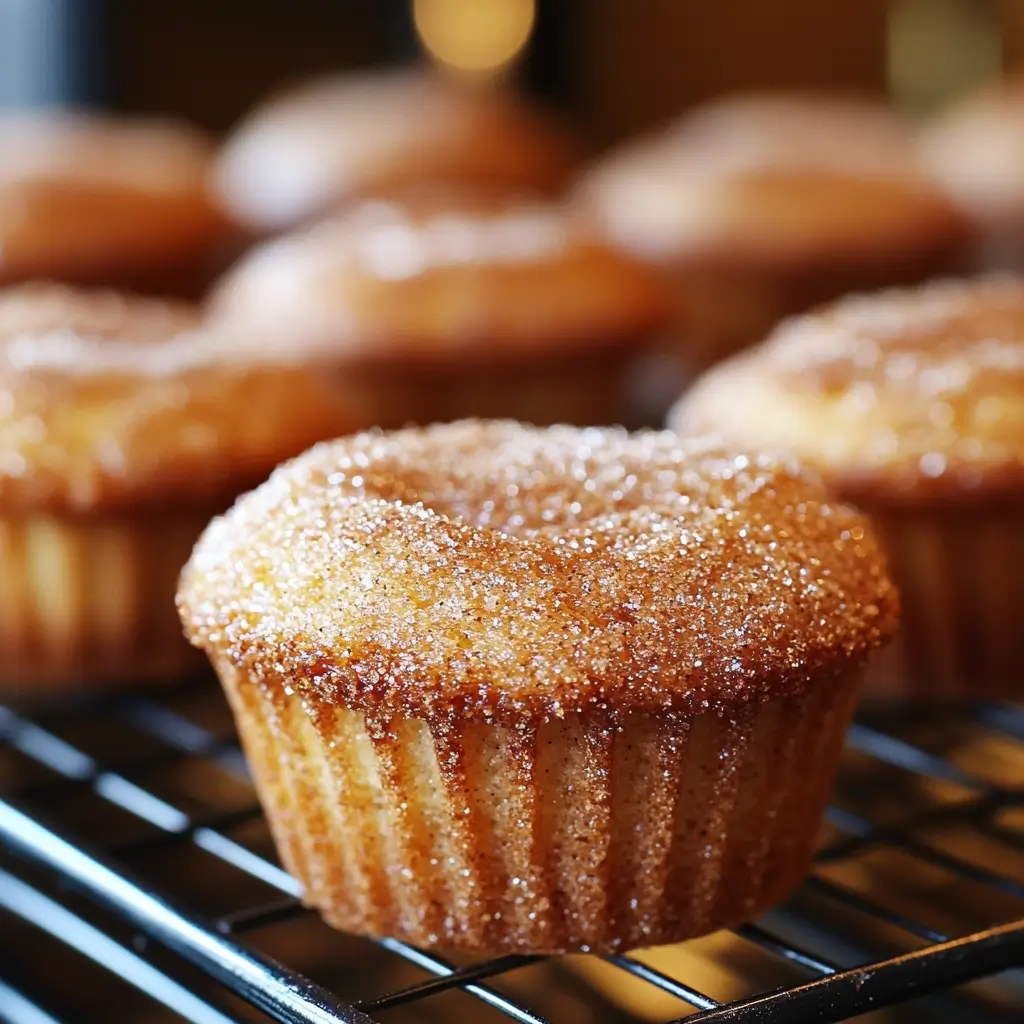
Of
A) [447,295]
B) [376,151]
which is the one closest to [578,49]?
[376,151]

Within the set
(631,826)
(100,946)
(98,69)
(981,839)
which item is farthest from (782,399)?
(98,69)


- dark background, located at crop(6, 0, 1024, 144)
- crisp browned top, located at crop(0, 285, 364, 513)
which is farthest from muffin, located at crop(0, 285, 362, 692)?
dark background, located at crop(6, 0, 1024, 144)

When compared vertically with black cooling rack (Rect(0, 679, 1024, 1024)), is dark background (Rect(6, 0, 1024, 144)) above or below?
above

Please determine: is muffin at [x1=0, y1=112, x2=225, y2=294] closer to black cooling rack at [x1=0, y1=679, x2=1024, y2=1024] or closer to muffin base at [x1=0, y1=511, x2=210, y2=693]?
muffin base at [x1=0, y1=511, x2=210, y2=693]

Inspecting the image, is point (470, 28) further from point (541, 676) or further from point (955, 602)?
point (541, 676)

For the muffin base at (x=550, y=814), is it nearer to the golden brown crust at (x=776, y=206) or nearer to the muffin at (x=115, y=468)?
the muffin at (x=115, y=468)

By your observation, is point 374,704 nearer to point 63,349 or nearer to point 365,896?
point 365,896

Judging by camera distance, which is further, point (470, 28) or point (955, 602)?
point (470, 28)
